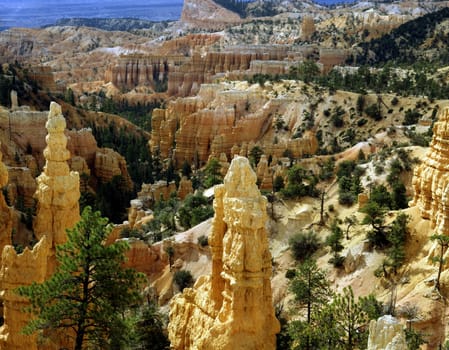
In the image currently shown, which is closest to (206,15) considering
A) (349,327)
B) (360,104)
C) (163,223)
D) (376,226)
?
(360,104)

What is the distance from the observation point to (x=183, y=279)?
2673 cm

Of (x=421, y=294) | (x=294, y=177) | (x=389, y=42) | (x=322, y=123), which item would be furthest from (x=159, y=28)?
(x=421, y=294)

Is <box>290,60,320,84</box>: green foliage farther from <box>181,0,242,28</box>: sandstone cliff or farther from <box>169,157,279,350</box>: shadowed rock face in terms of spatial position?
<box>181,0,242,28</box>: sandstone cliff

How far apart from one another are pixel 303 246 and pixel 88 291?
590 inches

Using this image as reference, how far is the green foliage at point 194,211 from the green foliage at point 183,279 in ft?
16.9

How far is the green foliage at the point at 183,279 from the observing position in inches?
1049

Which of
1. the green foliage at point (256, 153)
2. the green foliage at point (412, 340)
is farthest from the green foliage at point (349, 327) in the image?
the green foliage at point (256, 153)

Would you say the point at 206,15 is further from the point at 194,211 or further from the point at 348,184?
the point at 348,184

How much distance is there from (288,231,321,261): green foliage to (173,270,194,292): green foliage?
4.68m

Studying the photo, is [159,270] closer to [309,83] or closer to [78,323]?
[78,323]

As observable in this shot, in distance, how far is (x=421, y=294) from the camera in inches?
760

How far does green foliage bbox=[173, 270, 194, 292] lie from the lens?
2666 centimetres

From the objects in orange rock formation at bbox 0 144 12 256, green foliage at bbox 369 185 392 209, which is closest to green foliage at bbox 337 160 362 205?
green foliage at bbox 369 185 392 209

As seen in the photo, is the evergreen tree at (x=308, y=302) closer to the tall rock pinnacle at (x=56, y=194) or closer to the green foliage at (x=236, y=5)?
the tall rock pinnacle at (x=56, y=194)
